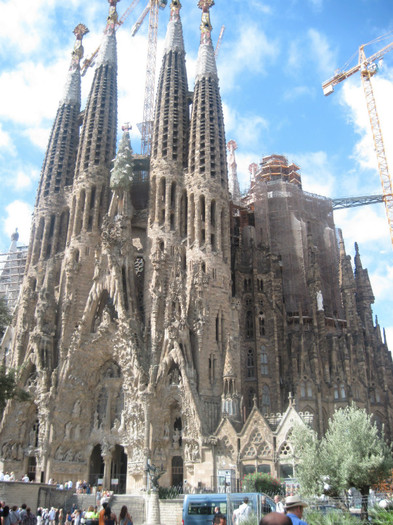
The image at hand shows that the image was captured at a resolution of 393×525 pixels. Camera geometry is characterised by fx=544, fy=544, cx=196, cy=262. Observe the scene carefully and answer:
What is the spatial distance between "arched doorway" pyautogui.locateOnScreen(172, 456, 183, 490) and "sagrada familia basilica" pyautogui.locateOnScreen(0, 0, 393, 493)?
8cm

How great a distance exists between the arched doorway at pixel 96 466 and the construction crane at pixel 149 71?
111ft

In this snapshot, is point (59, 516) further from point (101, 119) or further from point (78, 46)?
A: point (78, 46)

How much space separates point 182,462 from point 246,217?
2487 cm

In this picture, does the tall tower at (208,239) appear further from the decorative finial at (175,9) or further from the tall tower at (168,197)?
the decorative finial at (175,9)

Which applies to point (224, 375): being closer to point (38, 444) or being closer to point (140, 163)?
point (38, 444)

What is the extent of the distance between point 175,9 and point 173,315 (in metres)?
32.8

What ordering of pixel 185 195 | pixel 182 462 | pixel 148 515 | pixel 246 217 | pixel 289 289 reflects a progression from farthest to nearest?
pixel 246 217, pixel 289 289, pixel 185 195, pixel 182 462, pixel 148 515

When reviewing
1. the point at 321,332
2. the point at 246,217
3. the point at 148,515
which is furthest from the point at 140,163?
the point at 148,515

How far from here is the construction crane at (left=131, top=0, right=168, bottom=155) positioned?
202 feet

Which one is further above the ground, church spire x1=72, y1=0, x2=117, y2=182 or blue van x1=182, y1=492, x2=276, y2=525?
church spire x1=72, y1=0, x2=117, y2=182

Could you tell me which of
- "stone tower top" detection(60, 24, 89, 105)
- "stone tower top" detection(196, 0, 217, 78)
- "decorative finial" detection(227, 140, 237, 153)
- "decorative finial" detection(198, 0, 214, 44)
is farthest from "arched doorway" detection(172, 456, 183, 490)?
"decorative finial" detection(227, 140, 237, 153)

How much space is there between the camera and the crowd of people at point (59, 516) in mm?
11102

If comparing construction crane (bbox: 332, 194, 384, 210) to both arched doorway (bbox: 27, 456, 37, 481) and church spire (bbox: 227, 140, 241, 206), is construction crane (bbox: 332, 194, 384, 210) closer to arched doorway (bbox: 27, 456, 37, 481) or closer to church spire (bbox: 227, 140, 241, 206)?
church spire (bbox: 227, 140, 241, 206)

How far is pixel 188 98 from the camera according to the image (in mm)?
48375
